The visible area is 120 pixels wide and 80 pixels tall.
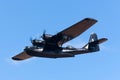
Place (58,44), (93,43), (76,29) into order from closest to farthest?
(76,29) < (58,44) < (93,43)

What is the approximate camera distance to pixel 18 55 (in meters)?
59.2

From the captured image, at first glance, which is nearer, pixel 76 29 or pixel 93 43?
pixel 76 29

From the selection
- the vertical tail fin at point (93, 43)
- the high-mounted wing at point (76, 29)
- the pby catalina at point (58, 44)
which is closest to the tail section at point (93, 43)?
the vertical tail fin at point (93, 43)

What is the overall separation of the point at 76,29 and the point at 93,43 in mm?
7979

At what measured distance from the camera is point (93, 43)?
184 ft

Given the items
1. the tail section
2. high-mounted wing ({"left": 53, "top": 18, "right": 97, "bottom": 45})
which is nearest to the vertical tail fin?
the tail section

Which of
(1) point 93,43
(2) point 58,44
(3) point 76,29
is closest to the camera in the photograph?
(3) point 76,29

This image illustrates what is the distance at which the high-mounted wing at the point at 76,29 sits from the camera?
46.6m

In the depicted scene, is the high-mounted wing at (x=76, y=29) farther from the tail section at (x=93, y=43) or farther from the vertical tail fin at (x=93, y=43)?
the vertical tail fin at (x=93, y=43)

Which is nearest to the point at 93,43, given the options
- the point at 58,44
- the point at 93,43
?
the point at 93,43

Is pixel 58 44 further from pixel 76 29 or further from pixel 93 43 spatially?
pixel 93 43

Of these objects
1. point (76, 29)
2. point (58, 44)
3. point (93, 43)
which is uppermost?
point (76, 29)

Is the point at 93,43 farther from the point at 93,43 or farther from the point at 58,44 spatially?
the point at 58,44

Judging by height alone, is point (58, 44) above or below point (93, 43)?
below
